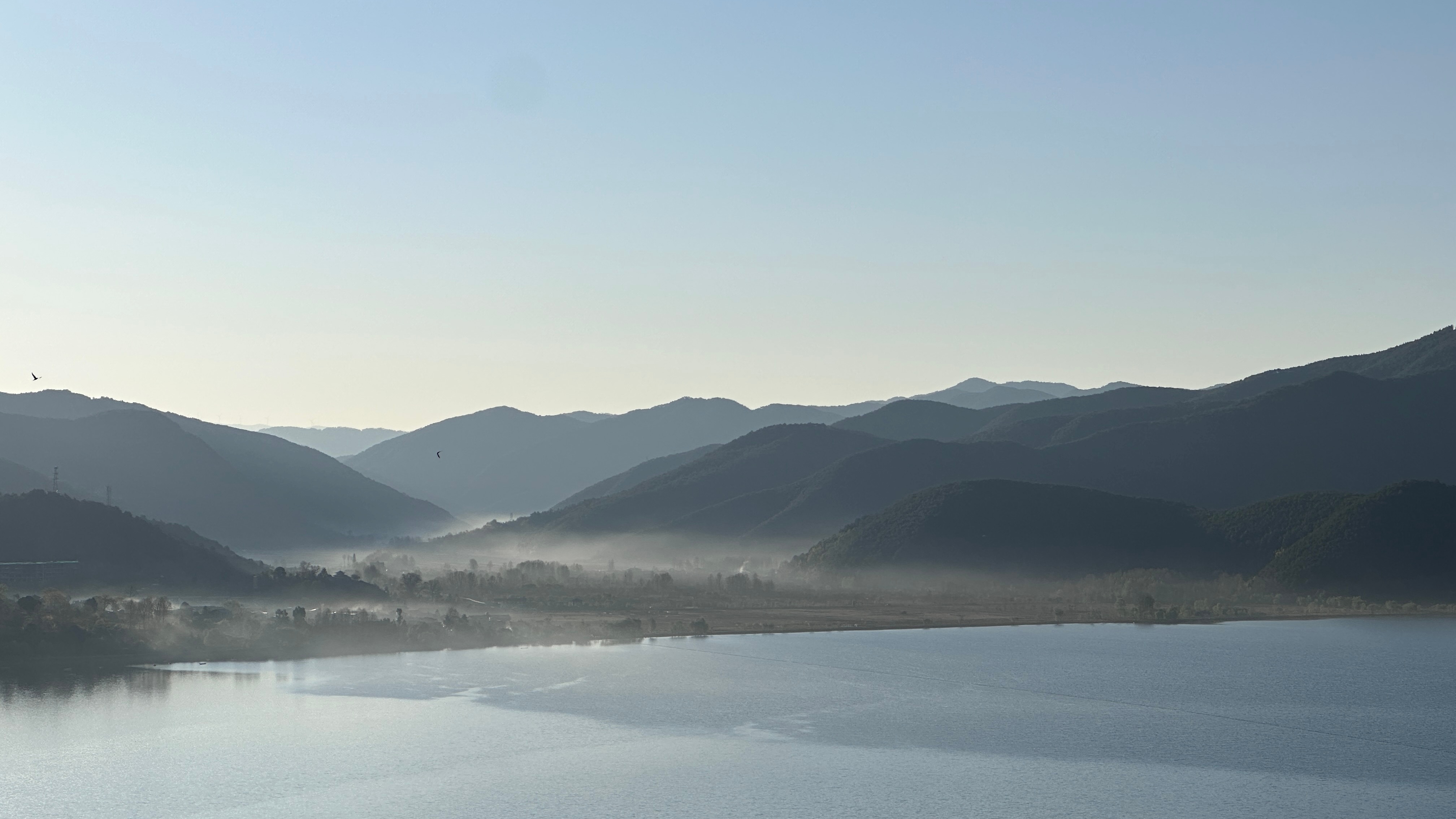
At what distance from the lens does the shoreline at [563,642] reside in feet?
342

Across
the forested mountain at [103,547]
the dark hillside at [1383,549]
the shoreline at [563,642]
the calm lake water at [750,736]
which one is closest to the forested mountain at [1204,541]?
the dark hillside at [1383,549]

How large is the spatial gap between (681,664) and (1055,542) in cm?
9826

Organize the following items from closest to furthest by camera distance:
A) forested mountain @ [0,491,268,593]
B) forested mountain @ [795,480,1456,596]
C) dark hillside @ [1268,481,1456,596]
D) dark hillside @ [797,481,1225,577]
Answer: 1. forested mountain @ [0,491,268,593]
2. dark hillside @ [1268,481,1456,596]
3. forested mountain @ [795,480,1456,596]
4. dark hillside @ [797,481,1225,577]

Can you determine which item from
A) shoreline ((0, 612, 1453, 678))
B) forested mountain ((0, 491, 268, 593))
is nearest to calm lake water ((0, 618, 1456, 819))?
shoreline ((0, 612, 1453, 678))

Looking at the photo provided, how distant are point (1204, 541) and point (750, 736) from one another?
133m

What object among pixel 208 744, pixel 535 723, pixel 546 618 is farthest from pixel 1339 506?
pixel 208 744

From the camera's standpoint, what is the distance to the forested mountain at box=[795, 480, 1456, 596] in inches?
6511

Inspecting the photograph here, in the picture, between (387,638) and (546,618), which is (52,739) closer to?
(387,638)

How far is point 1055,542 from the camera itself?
623ft

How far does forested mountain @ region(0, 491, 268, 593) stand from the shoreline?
121 ft

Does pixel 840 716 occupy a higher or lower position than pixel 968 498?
lower

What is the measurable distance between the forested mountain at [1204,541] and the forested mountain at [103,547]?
8347 centimetres

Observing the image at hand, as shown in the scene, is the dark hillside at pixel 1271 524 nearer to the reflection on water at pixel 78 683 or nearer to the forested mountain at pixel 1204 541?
the forested mountain at pixel 1204 541

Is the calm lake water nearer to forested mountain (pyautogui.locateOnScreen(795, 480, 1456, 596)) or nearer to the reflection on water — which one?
the reflection on water
